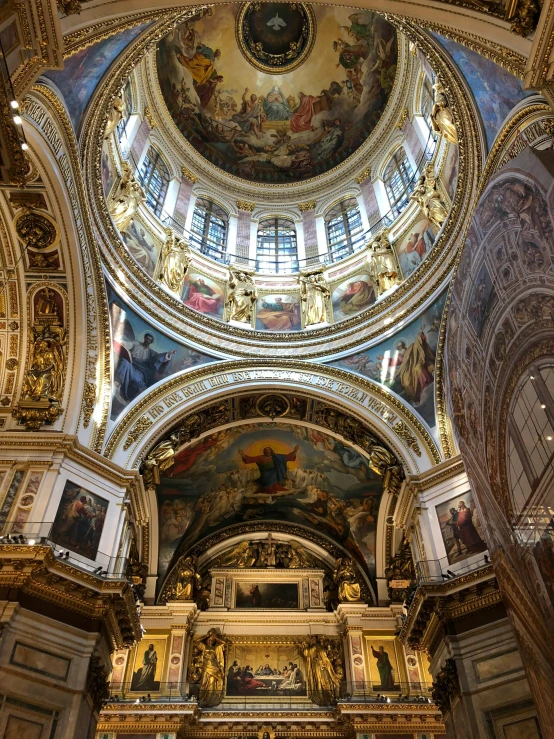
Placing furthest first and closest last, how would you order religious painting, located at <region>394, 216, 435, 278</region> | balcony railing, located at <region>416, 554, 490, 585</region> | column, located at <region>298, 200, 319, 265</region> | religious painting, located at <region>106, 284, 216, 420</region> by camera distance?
column, located at <region>298, 200, 319, 265</region> → religious painting, located at <region>394, 216, 435, 278</region> → religious painting, located at <region>106, 284, 216, 420</region> → balcony railing, located at <region>416, 554, 490, 585</region>

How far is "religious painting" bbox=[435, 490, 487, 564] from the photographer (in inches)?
522

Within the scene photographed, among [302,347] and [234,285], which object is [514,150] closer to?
[302,347]

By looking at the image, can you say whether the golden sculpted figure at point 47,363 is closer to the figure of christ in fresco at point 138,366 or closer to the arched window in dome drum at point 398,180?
the figure of christ in fresco at point 138,366

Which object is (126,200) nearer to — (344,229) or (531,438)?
(344,229)

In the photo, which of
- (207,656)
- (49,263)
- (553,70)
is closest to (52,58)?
(553,70)

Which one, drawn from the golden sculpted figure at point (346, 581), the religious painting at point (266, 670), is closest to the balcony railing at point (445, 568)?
the golden sculpted figure at point (346, 581)

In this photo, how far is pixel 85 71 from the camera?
12805 mm

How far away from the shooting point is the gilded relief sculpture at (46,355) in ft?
47.6

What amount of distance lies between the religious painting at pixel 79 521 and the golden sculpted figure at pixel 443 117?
12115 millimetres

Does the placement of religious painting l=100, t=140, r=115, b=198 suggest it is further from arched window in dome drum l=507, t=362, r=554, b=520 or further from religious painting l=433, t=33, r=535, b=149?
arched window in dome drum l=507, t=362, r=554, b=520

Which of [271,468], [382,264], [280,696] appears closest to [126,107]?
[382,264]

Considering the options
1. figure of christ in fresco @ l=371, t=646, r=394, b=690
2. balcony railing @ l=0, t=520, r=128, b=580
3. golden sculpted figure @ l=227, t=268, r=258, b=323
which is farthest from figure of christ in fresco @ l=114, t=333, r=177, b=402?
figure of christ in fresco @ l=371, t=646, r=394, b=690

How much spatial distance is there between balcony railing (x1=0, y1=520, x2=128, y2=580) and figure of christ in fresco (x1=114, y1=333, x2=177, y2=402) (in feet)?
14.8

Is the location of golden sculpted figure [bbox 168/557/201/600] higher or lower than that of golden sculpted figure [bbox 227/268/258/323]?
lower
